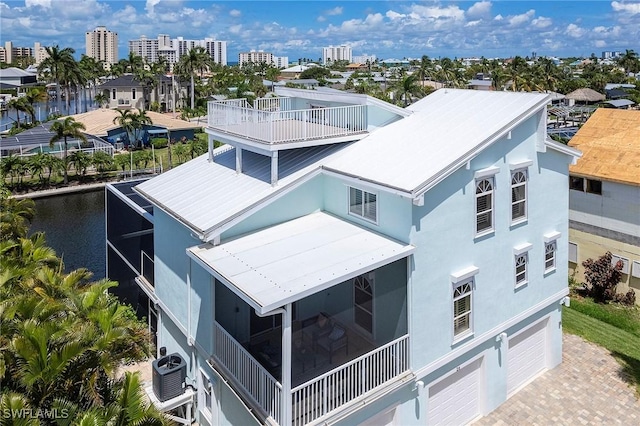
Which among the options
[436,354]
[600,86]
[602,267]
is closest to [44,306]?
[436,354]

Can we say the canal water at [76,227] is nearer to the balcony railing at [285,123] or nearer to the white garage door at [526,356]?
the balcony railing at [285,123]

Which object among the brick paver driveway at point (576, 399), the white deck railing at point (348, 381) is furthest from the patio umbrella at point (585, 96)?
the white deck railing at point (348, 381)

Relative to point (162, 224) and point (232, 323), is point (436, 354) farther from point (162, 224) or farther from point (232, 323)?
point (162, 224)

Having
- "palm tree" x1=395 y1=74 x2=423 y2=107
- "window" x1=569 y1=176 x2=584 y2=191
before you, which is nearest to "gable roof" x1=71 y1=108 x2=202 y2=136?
"palm tree" x1=395 y1=74 x2=423 y2=107

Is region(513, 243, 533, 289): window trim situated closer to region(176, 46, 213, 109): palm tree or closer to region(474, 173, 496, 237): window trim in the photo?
region(474, 173, 496, 237): window trim

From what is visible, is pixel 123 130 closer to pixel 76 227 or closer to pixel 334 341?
pixel 76 227

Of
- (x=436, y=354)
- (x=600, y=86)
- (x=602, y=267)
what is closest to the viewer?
(x=436, y=354)
